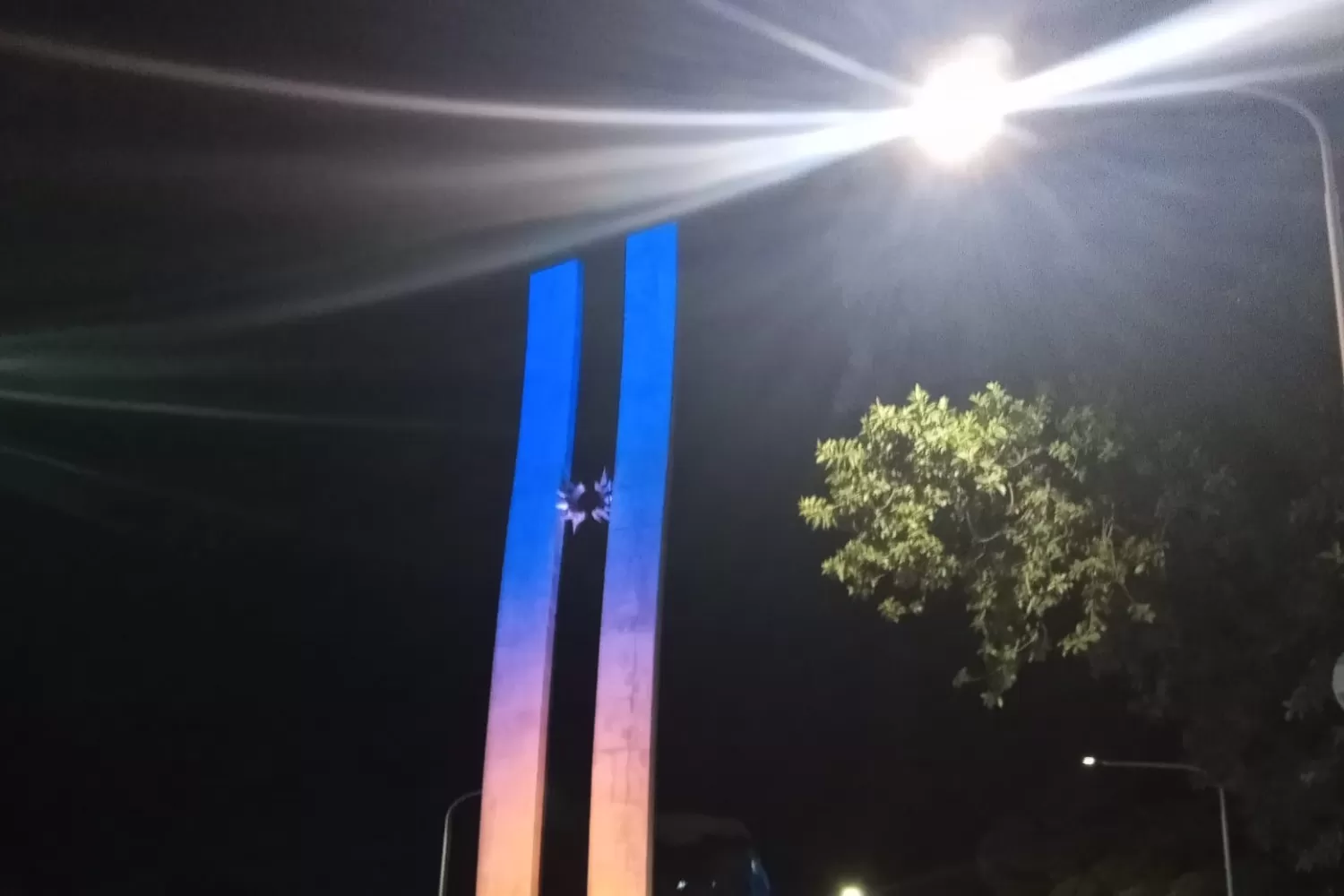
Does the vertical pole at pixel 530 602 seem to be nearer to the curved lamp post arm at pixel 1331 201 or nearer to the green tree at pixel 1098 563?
the green tree at pixel 1098 563

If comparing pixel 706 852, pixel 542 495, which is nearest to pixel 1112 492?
pixel 542 495

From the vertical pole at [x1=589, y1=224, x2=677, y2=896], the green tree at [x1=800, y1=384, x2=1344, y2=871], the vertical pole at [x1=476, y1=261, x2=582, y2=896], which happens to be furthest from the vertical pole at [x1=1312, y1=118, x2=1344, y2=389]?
the vertical pole at [x1=476, y1=261, x2=582, y2=896]

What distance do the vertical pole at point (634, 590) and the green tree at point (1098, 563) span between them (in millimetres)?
4840

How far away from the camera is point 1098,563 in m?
9.08

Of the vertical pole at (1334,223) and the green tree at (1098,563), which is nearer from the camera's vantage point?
the vertical pole at (1334,223)

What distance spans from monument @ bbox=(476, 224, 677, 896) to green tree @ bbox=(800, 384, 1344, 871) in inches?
194

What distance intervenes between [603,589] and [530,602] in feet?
2.80

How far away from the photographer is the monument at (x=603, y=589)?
534 inches

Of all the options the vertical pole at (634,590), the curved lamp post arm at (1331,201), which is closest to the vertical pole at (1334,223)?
the curved lamp post arm at (1331,201)

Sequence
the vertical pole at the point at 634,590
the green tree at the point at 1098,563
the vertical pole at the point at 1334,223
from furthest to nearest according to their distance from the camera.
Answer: the vertical pole at the point at 634,590, the green tree at the point at 1098,563, the vertical pole at the point at 1334,223

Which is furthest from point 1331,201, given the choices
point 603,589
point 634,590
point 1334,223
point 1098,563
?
point 603,589

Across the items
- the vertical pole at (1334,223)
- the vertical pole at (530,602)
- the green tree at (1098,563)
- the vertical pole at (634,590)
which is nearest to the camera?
the vertical pole at (1334,223)

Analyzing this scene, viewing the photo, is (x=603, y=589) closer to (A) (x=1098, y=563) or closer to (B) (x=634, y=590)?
(B) (x=634, y=590)

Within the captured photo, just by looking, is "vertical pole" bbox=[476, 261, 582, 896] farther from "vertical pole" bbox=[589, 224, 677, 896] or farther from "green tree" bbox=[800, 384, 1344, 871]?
"green tree" bbox=[800, 384, 1344, 871]
